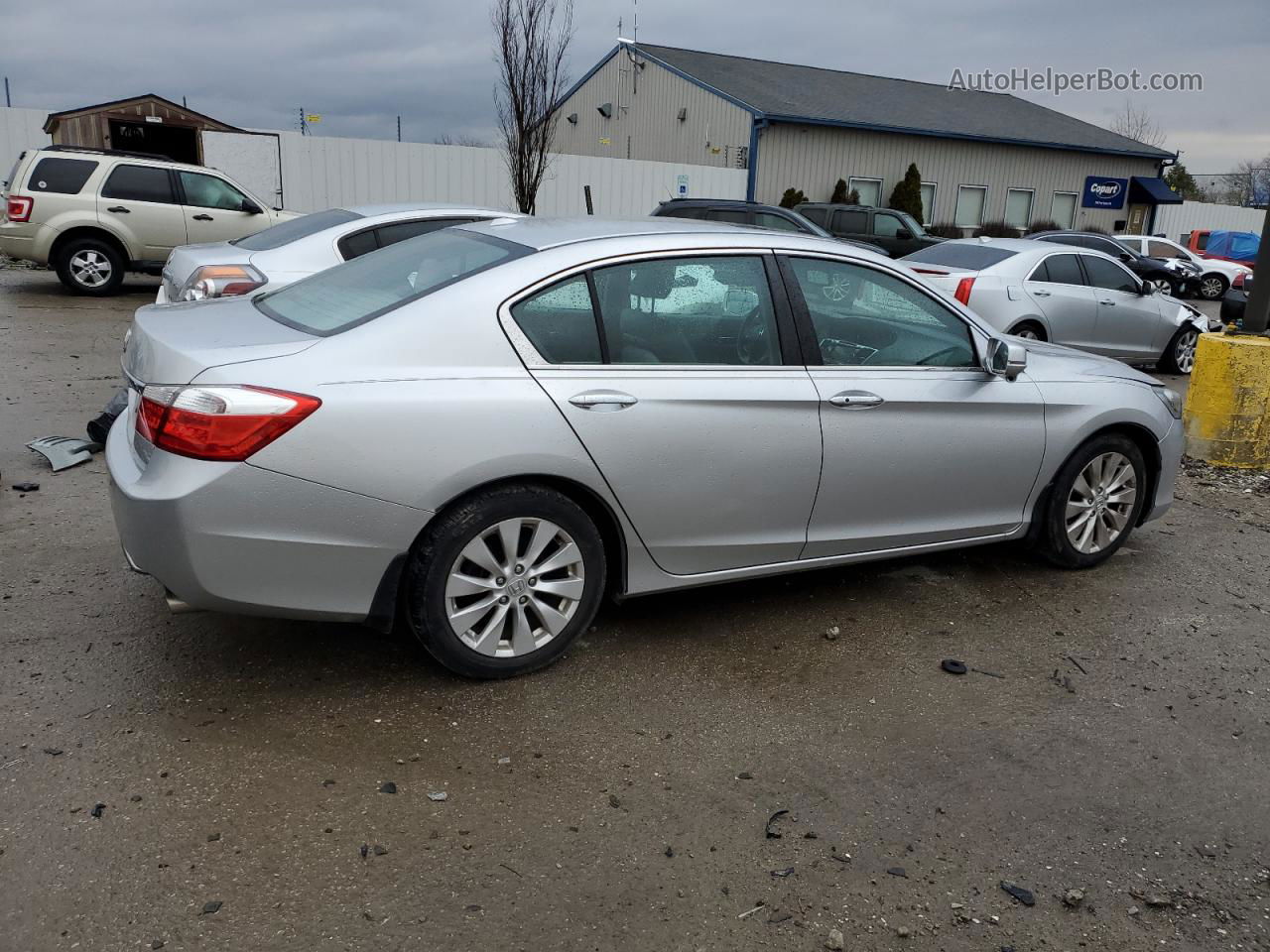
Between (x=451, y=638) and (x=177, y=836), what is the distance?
41.9 inches

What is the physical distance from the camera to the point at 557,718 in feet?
12.1

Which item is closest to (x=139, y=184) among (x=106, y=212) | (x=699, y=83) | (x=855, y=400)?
(x=106, y=212)

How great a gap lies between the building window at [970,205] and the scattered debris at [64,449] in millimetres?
30806

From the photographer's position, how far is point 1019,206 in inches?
1372

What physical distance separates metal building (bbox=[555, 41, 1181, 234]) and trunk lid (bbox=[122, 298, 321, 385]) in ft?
77.0

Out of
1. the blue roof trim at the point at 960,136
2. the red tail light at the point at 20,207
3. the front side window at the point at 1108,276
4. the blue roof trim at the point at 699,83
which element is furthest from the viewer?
the blue roof trim at the point at 960,136

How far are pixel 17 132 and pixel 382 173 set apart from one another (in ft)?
22.2

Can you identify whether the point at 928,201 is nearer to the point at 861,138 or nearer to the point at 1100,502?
the point at 861,138

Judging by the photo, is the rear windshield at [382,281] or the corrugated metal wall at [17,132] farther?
the corrugated metal wall at [17,132]

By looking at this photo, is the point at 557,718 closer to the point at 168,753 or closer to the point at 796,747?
the point at 796,747

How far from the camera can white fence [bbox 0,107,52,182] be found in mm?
20297

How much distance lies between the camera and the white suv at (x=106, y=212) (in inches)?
526

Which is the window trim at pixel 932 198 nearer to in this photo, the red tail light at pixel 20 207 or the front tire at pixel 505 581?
the red tail light at pixel 20 207

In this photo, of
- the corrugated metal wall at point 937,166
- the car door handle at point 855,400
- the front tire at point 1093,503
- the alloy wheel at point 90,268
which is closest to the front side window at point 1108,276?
the front tire at point 1093,503
